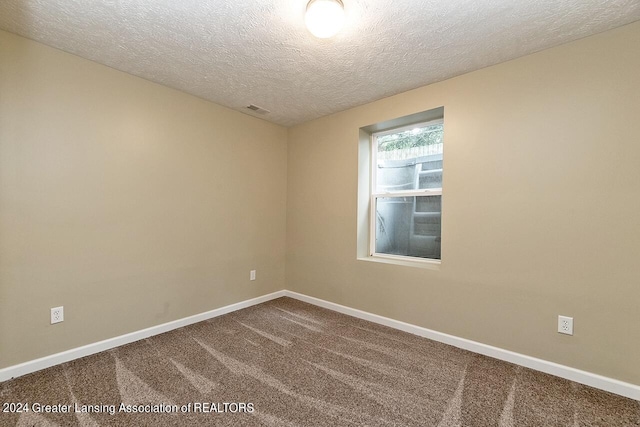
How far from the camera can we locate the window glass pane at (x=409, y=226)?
276 cm

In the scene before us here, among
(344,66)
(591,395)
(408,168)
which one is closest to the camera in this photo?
(591,395)

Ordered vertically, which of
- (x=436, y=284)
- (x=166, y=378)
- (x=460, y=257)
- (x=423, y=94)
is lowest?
(x=166, y=378)

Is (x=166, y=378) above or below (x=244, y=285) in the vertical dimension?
below

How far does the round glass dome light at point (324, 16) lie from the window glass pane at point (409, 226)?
1871 mm

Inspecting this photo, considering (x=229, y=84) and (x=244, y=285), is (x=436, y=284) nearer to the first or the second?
(x=244, y=285)

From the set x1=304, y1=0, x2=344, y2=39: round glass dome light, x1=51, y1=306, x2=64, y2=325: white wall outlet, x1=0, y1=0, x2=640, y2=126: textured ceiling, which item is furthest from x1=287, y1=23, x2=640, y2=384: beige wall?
x1=51, y1=306, x2=64, y2=325: white wall outlet

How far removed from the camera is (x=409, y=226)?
9.68 feet

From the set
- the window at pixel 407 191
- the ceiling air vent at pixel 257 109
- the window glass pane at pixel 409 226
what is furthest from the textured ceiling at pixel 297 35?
the window glass pane at pixel 409 226

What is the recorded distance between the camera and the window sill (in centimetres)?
265

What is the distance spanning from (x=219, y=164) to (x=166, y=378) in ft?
6.88

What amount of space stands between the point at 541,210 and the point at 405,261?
1274mm

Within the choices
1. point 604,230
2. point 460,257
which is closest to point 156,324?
point 460,257

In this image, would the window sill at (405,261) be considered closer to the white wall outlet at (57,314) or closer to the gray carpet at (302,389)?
the gray carpet at (302,389)

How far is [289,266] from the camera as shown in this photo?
381cm
